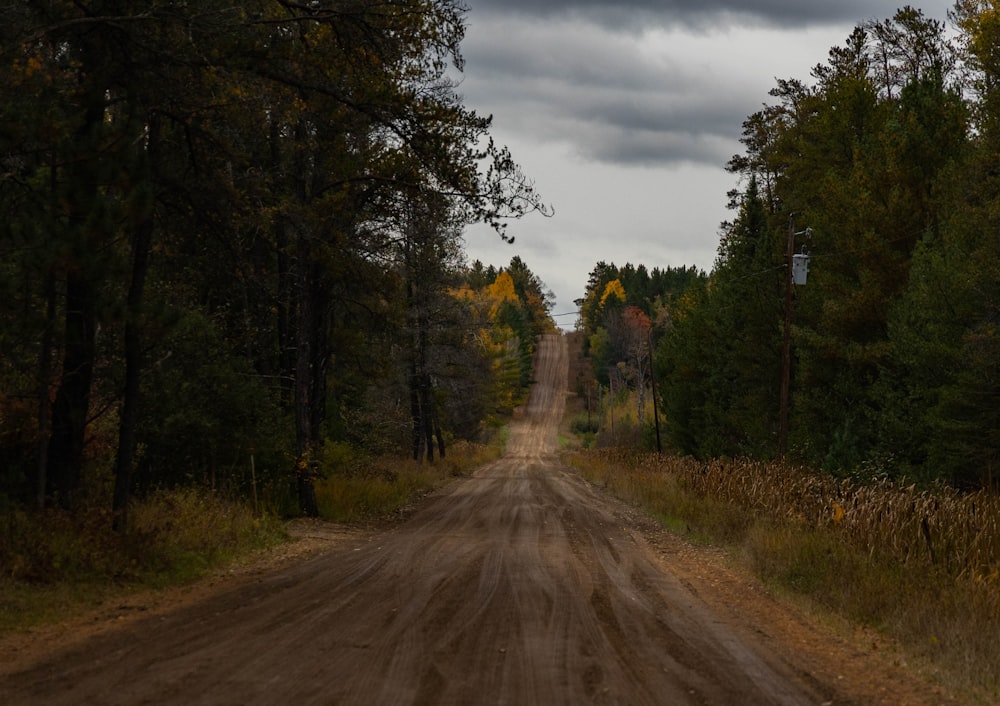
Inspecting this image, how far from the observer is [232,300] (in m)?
25.0

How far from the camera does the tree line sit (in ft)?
34.1

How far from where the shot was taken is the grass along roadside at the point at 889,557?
8.53 metres

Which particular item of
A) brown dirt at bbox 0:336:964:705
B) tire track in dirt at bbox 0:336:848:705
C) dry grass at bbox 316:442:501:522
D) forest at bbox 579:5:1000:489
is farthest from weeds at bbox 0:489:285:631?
forest at bbox 579:5:1000:489

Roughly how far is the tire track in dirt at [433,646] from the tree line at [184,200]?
4173 millimetres

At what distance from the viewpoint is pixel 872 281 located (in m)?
31.0

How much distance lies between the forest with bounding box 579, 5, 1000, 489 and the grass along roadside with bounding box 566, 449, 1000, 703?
14.6 feet

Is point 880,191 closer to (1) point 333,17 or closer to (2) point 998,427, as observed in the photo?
(2) point 998,427

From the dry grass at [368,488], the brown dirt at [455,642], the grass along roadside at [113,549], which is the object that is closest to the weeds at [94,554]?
the grass along roadside at [113,549]

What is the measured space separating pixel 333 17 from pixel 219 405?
9.60 m

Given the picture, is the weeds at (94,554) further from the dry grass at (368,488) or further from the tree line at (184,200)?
the dry grass at (368,488)

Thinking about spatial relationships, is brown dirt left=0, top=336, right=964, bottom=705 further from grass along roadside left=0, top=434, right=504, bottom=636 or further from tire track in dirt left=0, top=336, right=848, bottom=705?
grass along roadside left=0, top=434, right=504, bottom=636

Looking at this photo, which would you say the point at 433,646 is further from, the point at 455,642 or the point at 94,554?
the point at 94,554

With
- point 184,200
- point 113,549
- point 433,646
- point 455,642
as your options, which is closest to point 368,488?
point 184,200

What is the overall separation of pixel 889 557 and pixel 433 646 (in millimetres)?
7086
